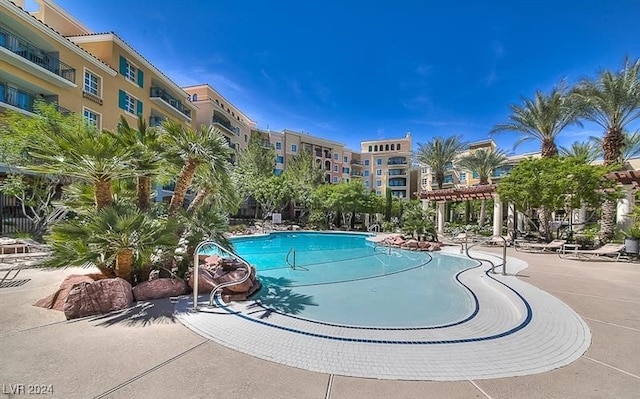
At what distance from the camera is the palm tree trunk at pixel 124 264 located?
6.07 m

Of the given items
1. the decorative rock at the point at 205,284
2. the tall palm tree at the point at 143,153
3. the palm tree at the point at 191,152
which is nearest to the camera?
the tall palm tree at the point at 143,153

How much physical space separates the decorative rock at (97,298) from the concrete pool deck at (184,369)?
0.23 m

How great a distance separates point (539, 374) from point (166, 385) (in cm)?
430

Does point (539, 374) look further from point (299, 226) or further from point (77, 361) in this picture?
point (299, 226)

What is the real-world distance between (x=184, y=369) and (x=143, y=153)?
4.66 meters

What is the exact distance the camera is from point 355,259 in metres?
14.5

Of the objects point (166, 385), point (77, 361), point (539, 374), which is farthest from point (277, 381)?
point (539, 374)

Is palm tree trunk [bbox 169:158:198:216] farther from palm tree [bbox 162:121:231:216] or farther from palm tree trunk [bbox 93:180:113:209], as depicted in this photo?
palm tree trunk [bbox 93:180:113:209]

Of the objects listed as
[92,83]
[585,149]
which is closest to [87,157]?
[92,83]

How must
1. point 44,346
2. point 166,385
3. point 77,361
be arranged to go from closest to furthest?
point 166,385 → point 77,361 → point 44,346

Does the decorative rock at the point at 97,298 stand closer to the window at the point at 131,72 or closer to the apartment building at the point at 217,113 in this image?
the window at the point at 131,72

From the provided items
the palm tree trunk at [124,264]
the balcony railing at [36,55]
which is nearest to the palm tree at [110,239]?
the palm tree trunk at [124,264]

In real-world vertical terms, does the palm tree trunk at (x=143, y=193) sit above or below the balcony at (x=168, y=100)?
below

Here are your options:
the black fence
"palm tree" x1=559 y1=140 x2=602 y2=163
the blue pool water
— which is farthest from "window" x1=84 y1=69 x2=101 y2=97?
"palm tree" x1=559 y1=140 x2=602 y2=163
